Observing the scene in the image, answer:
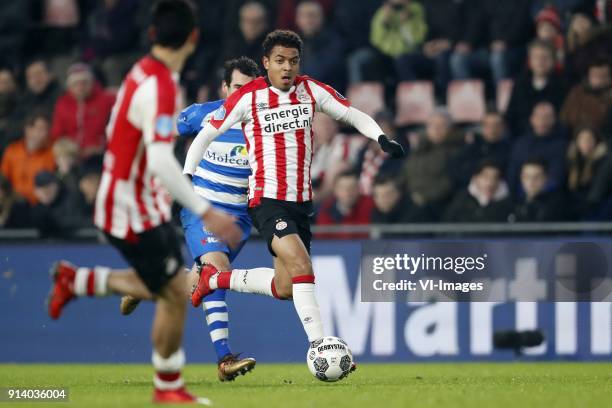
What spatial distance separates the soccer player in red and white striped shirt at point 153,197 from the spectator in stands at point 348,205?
283 inches

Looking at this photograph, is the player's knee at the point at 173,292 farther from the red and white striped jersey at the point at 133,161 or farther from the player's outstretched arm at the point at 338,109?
the player's outstretched arm at the point at 338,109

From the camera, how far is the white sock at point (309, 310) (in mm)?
10336

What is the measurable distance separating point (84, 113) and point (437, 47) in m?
4.55

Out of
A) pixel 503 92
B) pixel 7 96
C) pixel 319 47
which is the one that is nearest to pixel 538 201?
pixel 503 92

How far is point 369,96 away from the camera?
17422 millimetres

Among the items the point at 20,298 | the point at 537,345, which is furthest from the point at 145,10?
the point at 537,345

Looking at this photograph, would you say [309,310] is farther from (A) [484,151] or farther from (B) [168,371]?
(A) [484,151]

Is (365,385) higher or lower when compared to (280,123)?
lower

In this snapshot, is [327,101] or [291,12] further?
[291,12]

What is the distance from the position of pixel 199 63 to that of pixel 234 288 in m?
7.72

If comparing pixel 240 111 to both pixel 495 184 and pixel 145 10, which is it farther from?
pixel 145 10

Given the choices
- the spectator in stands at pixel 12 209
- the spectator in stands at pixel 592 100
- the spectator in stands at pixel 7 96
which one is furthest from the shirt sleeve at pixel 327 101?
the spectator in stands at pixel 7 96

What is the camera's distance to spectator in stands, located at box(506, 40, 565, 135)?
52.7 feet

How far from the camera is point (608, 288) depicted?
14398 millimetres
